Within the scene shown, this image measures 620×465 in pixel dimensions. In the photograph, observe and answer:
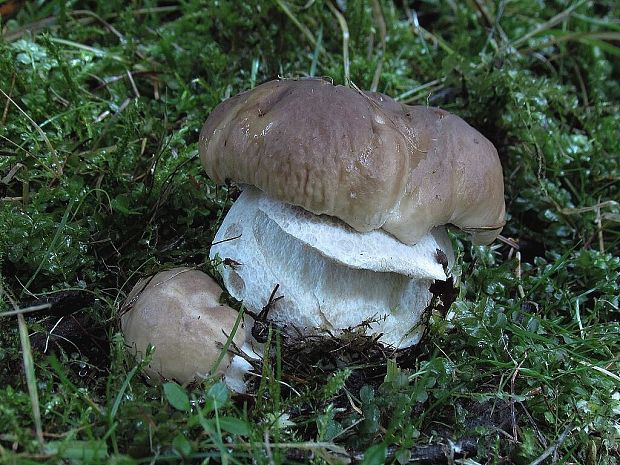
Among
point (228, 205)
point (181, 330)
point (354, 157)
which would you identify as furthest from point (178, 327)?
point (228, 205)

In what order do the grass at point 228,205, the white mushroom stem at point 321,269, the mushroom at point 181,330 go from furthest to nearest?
the white mushroom stem at point 321,269 < the mushroom at point 181,330 < the grass at point 228,205

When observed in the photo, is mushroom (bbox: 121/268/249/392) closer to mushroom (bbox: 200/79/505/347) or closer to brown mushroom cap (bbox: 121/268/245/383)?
brown mushroom cap (bbox: 121/268/245/383)

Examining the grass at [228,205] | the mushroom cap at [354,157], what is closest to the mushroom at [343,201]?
the mushroom cap at [354,157]

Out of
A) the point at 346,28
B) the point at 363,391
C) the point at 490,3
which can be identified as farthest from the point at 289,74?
the point at 363,391

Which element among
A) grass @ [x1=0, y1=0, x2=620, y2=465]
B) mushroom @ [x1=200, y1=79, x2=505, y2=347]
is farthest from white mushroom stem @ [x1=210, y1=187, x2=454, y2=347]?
grass @ [x1=0, y1=0, x2=620, y2=465]

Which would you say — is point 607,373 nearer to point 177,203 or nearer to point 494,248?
point 494,248

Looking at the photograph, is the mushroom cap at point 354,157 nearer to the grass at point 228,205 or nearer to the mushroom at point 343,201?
the mushroom at point 343,201
